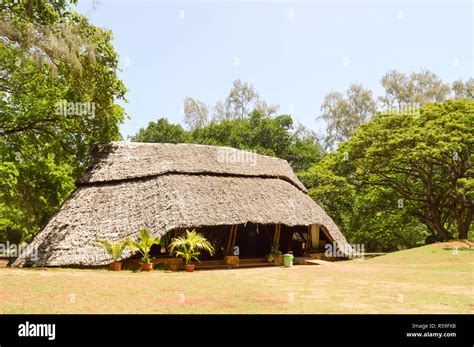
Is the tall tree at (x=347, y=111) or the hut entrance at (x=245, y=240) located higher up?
the tall tree at (x=347, y=111)

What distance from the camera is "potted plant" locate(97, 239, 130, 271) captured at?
1584 centimetres

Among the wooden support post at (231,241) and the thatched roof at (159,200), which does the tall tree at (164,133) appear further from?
the wooden support post at (231,241)

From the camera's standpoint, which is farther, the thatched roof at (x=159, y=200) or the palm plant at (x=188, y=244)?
the thatched roof at (x=159, y=200)

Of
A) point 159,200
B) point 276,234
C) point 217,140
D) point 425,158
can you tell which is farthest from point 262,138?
point 159,200

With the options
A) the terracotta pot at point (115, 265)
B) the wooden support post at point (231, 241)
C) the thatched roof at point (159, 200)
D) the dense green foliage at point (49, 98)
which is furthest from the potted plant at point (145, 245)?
the dense green foliage at point (49, 98)

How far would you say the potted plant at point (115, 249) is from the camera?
15836 millimetres

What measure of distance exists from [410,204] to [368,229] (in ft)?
13.1

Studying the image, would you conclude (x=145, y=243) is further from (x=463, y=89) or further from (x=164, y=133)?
(x=463, y=89)

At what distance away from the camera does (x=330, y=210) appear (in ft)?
105
